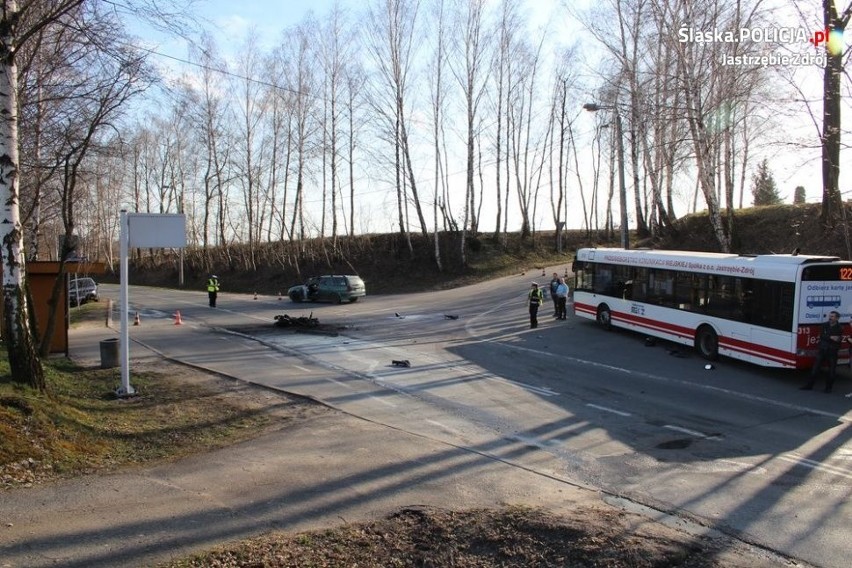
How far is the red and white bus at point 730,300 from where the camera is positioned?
1347 cm

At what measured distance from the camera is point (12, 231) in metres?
8.85

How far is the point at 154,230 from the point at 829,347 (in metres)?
13.6

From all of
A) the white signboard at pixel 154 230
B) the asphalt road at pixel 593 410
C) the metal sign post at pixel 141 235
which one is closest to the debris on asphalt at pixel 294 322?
the asphalt road at pixel 593 410

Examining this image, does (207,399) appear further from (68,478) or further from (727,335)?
(727,335)

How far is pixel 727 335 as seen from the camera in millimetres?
15344

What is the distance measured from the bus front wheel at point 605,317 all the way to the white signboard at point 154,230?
14702mm

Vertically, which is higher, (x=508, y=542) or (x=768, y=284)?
(x=768, y=284)

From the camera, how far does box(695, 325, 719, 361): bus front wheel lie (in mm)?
15805

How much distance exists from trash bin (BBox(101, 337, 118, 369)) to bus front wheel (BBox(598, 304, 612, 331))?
49.5 ft

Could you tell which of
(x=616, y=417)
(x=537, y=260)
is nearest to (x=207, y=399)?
(x=616, y=417)

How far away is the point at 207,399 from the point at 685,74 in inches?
785

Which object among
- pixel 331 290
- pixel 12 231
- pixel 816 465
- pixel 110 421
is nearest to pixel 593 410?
pixel 816 465

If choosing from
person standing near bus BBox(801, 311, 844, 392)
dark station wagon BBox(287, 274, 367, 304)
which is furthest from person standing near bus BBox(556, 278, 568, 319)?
dark station wagon BBox(287, 274, 367, 304)

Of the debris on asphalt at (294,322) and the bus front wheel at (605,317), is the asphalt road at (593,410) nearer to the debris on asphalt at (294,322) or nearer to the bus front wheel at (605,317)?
the debris on asphalt at (294,322)
